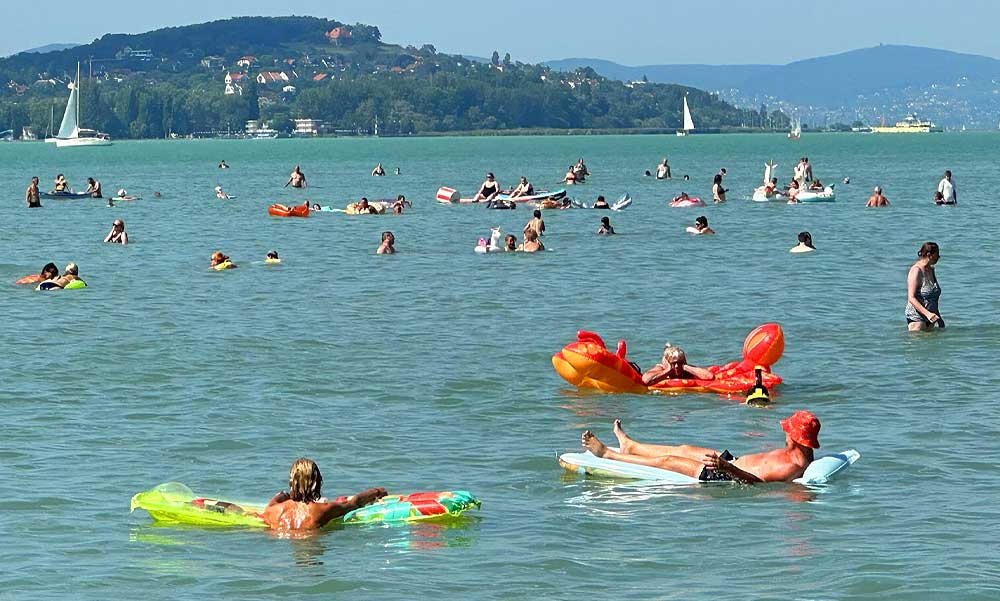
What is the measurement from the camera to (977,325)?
78.2ft

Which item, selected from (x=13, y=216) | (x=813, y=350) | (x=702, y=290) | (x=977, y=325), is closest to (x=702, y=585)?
(x=813, y=350)

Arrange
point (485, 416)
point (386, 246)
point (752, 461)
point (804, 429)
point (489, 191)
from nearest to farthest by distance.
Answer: point (804, 429) < point (752, 461) < point (485, 416) < point (386, 246) < point (489, 191)

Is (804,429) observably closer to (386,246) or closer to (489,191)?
(386,246)

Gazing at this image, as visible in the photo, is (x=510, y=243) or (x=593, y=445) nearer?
(x=593, y=445)

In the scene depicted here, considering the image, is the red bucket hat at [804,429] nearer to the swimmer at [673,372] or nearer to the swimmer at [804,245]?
the swimmer at [673,372]

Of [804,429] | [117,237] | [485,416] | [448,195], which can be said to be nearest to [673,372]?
[485,416]

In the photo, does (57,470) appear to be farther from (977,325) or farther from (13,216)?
(13,216)

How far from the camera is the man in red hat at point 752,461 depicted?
13930mm

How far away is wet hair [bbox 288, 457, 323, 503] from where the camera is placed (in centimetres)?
1252

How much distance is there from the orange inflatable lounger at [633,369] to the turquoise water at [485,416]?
12.0 inches

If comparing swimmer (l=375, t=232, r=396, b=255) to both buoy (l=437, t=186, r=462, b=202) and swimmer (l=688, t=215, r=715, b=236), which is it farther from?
buoy (l=437, t=186, r=462, b=202)

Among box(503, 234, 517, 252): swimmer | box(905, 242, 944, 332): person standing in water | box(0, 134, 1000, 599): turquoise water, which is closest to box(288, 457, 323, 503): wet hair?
box(0, 134, 1000, 599): turquoise water

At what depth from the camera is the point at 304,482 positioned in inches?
493

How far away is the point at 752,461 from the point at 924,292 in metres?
8.70
